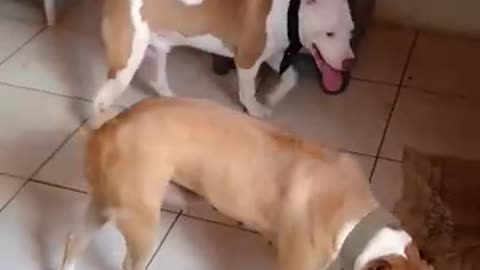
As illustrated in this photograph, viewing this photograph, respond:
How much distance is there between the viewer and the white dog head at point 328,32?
2312 mm

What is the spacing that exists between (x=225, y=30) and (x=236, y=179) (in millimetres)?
772

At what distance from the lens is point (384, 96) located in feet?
8.30

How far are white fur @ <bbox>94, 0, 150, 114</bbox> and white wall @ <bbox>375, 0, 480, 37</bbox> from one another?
91cm

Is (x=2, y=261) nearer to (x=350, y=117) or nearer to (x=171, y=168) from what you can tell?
(x=171, y=168)

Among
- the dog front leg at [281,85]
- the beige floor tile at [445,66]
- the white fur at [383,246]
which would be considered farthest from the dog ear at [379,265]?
the beige floor tile at [445,66]

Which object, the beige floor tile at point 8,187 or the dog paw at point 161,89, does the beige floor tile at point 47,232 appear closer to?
the beige floor tile at point 8,187

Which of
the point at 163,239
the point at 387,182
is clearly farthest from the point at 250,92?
the point at 163,239

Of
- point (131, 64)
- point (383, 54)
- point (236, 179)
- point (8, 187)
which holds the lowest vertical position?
point (383, 54)

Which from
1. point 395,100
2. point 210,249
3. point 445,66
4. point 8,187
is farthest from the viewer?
point 445,66

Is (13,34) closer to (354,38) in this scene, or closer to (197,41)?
(197,41)

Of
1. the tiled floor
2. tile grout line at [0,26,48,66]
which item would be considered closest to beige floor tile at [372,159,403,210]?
the tiled floor

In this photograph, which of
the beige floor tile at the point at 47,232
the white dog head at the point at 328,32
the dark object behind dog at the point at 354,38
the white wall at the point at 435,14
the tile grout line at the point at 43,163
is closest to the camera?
the beige floor tile at the point at 47,232

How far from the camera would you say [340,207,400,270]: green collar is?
1.47m

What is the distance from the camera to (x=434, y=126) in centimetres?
240
